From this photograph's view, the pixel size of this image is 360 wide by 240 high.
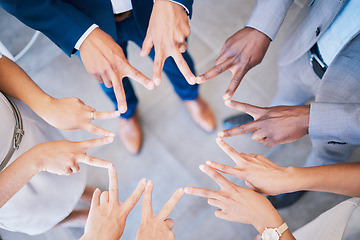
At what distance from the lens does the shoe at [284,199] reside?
1.54 metres

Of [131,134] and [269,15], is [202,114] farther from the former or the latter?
[269,15]

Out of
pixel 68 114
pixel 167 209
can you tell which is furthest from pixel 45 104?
pixel 167 209

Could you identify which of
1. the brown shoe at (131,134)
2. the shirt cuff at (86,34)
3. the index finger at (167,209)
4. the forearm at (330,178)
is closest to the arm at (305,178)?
the forearm at (330,178)

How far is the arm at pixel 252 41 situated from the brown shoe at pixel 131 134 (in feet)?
2.50

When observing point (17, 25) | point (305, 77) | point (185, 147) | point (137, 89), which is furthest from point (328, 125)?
point (17, 25)

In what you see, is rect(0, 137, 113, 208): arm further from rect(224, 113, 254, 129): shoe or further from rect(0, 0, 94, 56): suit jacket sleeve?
rect(224, 113, 254, 129): shoe

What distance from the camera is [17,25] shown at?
1951mm

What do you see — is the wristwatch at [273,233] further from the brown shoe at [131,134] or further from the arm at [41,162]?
the brown shoe at [131,134]

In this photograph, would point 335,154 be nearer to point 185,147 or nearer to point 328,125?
point 328,125

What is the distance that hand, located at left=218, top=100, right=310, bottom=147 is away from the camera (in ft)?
3.29

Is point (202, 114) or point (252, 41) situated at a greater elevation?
point (252, 41)

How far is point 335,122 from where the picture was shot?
917mm

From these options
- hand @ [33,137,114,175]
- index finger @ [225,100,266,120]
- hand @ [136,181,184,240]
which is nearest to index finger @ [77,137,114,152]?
hand @ [33,137,114,175]

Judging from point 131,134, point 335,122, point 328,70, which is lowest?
point 131,134
